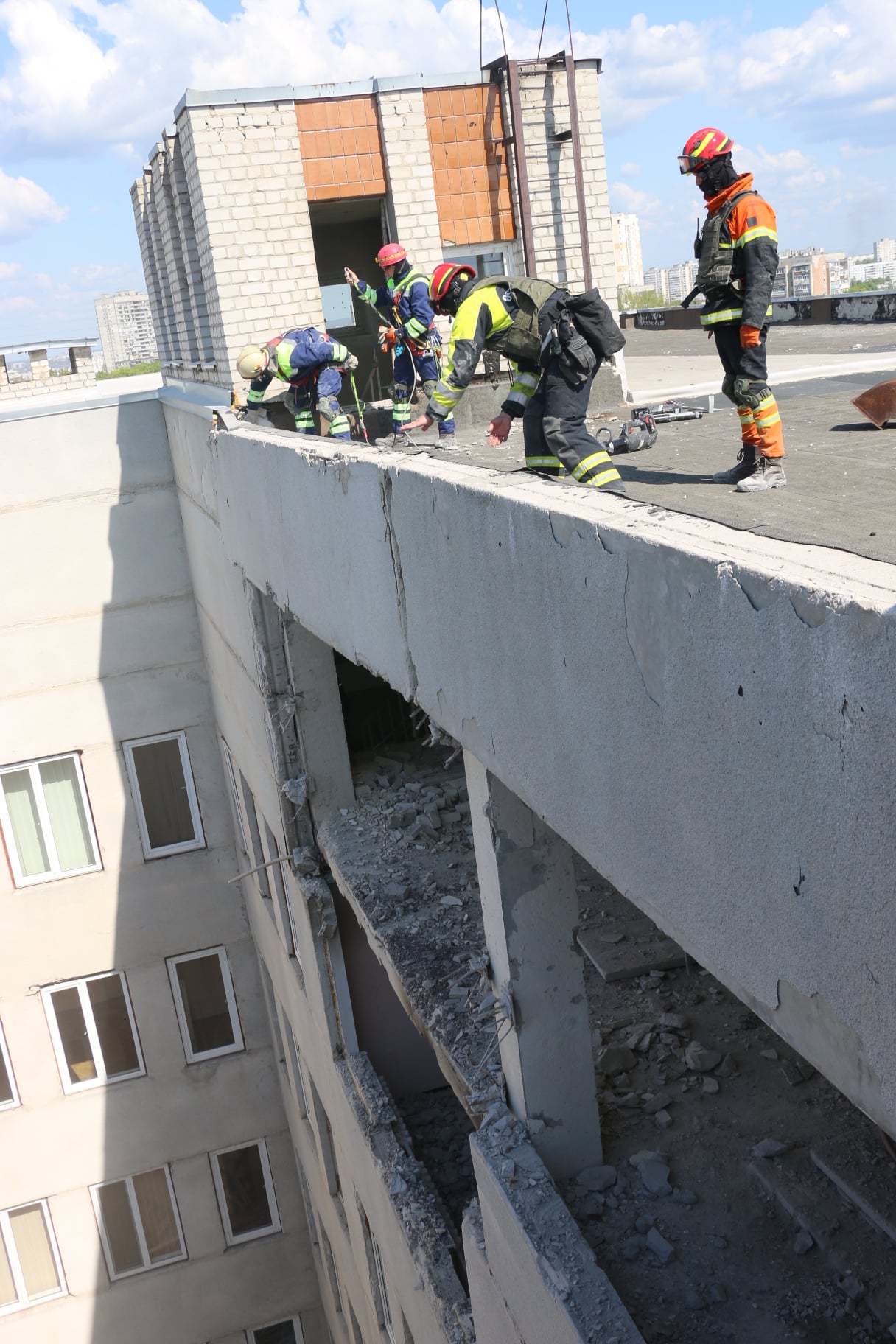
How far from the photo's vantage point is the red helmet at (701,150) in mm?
4469

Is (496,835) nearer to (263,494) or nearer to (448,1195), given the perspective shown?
(263,494)

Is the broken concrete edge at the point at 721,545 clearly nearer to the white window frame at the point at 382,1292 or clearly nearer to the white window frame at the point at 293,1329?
the white window frame at the point at 382,1292

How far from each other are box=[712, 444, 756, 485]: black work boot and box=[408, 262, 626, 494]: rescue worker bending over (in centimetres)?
44

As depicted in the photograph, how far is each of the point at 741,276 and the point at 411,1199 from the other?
4886 mm

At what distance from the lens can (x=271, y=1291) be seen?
12523mm

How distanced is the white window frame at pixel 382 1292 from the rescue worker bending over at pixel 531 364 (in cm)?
542

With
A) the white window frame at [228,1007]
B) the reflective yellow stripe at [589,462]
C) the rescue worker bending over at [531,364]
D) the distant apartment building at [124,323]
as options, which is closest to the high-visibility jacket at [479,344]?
the rescue worker bending over at [531,364]

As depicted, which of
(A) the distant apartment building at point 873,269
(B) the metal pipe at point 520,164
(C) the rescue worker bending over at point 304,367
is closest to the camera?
(C) the rescue worker bending over at point 304,367

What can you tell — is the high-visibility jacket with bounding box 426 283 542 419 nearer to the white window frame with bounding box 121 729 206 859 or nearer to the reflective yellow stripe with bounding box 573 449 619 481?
the reflective yellow stripe with bounding box 573 449 619 481

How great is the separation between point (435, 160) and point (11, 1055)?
35.7 ft

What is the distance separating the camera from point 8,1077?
1176 centimetres

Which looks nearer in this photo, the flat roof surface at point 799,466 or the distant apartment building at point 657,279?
the flat roof surface at point 799,466

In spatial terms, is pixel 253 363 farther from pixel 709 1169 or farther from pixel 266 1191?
Answer: pixel 266 1191

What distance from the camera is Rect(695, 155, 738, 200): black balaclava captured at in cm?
450
